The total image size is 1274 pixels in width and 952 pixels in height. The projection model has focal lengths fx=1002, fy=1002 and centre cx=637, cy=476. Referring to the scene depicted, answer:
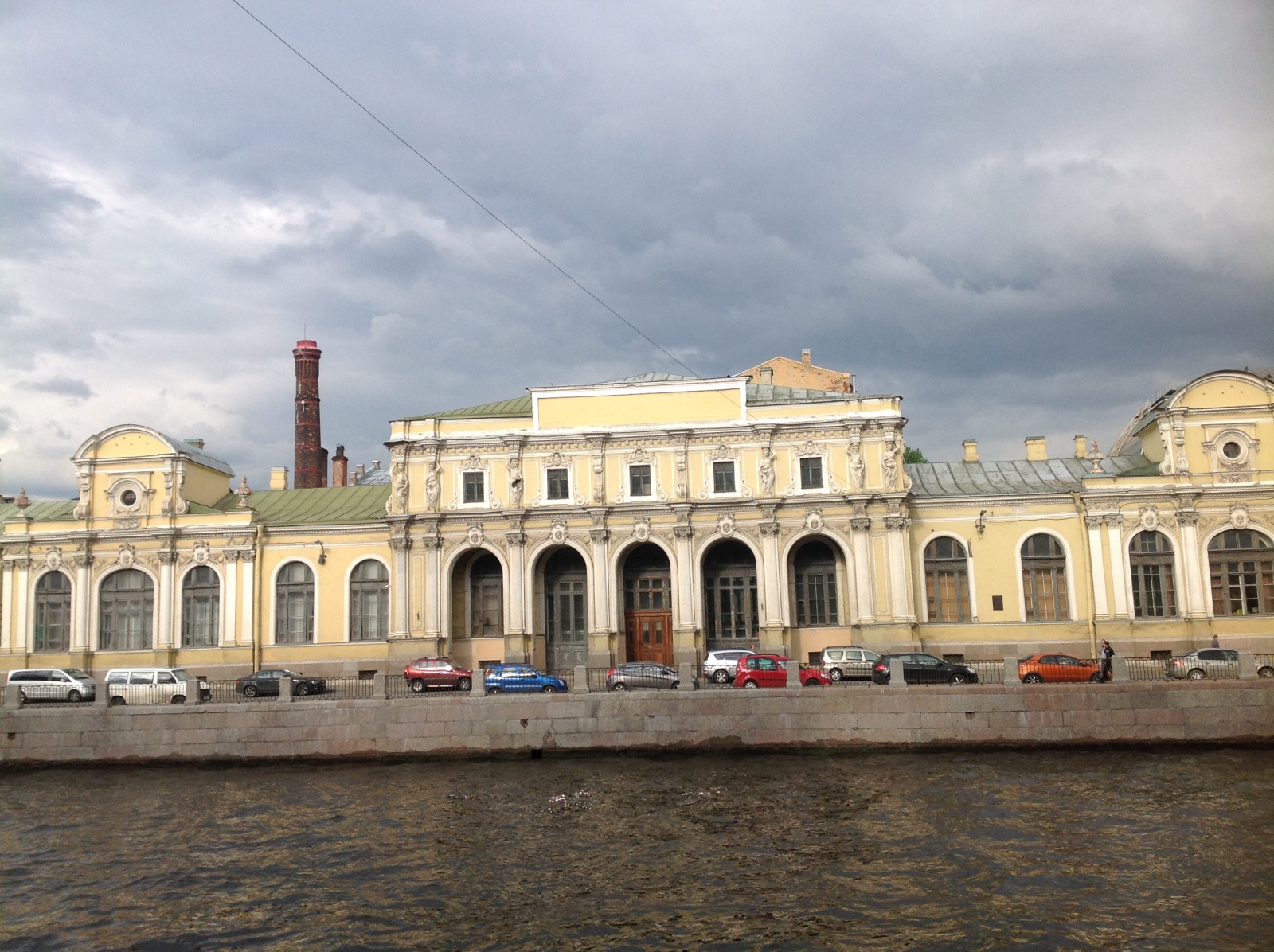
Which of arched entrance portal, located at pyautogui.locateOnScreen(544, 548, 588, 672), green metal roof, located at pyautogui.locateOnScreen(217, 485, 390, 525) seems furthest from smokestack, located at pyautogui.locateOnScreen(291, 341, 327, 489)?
arched entrance portal, located at pyautogui.locateOnScreen(544, 548, 588, 672)

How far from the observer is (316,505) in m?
46.2

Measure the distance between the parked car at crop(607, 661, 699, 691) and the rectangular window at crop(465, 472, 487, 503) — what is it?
41.8 feet

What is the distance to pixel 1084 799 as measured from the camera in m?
21.9

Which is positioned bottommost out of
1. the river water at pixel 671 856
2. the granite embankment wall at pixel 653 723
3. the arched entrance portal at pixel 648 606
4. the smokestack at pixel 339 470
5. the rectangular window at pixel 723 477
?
the river water at pixel 671 856

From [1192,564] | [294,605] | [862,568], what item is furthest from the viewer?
[294,605]

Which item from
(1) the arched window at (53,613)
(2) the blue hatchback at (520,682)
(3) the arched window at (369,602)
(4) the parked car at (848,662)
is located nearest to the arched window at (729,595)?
(4) the parked car at (848,662)

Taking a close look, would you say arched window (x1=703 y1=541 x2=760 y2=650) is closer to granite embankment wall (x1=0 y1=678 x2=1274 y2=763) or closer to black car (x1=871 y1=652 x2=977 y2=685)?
black car (x1=871 y1=652 x2=977 y2=685)

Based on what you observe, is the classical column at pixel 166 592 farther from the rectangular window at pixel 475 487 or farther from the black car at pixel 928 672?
→ the black car at pixel 928 672

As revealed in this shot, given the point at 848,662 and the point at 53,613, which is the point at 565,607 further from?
the point at 53,613

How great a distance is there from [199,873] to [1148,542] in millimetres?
35083

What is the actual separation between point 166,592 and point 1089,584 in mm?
37601

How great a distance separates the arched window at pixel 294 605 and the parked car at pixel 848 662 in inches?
861

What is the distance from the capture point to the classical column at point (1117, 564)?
38.5 metres

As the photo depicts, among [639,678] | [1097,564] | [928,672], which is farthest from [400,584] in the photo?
[1097,564]
